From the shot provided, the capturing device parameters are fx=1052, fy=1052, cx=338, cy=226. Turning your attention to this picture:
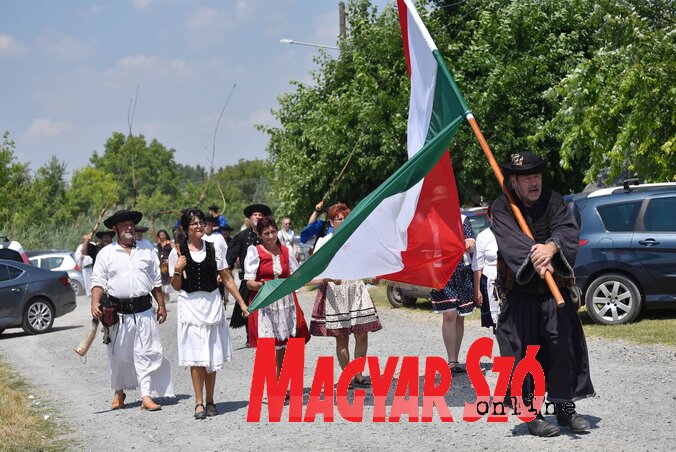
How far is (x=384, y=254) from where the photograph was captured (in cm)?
806

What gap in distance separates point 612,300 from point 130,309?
6926mm

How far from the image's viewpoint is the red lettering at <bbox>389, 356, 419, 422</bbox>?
859 centimetres

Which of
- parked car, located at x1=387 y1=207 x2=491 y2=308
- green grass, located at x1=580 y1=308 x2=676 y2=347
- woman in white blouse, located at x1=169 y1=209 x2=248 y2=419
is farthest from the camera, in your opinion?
parked car, located at x1=387 y1=207 x2=491 y2=308

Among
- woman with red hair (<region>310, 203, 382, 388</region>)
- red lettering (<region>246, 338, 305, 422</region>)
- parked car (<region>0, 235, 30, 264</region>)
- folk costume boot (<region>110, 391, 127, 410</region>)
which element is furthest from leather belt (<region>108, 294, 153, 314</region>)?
parked car (<region>0, 235, 30, 264</region>)

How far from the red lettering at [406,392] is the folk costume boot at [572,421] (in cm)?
130

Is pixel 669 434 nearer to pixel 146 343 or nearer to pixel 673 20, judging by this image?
pixel 146 343

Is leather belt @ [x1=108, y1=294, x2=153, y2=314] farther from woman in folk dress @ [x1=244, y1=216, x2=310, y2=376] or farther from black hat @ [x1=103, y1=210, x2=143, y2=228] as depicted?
woman in folk dress @ [x1=244, y1=216, x2=310, y2=376]

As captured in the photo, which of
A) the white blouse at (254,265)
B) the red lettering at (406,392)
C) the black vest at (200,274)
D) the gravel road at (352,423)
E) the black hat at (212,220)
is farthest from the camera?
the black hat at (212,220)

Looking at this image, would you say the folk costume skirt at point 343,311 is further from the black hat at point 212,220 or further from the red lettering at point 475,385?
the black hat at point 212,220

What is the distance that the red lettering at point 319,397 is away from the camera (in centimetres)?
848

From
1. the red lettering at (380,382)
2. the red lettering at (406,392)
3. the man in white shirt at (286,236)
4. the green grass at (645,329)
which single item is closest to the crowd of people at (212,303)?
the red lettering at (406,392)

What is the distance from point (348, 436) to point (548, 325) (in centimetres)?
177

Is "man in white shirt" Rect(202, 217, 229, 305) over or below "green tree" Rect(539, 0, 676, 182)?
below

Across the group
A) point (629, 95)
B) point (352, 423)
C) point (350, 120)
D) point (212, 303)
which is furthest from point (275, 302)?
point (350, 120)
